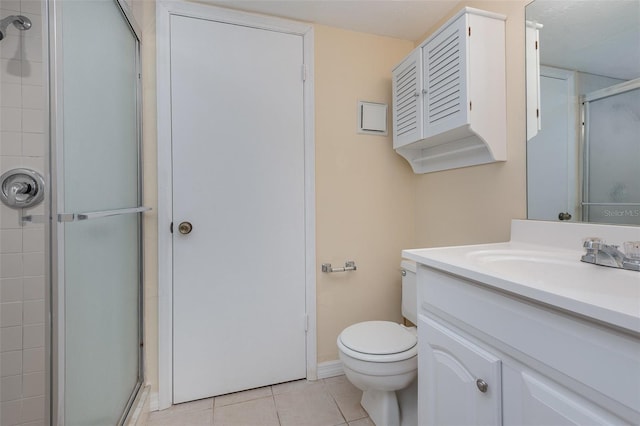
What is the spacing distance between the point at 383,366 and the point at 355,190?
1.01m

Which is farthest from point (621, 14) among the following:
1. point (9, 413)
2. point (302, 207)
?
point (9, 413)

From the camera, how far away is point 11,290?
119cm

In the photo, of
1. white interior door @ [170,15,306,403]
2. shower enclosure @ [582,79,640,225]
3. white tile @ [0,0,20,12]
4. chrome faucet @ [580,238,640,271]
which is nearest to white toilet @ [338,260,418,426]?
white interior door @ [170,15,306,403]

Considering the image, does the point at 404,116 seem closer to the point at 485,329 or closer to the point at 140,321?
the point at 485,329

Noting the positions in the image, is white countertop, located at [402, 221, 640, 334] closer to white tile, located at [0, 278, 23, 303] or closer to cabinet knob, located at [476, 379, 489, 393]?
cabinet knob, located at [476, 379, 489, 393]

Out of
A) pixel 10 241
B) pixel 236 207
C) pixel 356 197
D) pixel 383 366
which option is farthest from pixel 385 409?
pixel 10 241

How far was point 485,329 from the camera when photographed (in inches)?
29.1

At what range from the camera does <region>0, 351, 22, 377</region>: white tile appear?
3.87 ft

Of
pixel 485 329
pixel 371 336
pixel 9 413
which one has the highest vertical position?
pixel 485 329

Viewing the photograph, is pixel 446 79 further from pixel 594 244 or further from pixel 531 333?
pixel 531 333

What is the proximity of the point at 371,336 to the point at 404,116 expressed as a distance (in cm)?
120

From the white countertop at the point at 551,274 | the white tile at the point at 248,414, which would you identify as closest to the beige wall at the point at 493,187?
the white countertop at the point at 551,274

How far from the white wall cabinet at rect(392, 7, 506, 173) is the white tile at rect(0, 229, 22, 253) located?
1.86 metres

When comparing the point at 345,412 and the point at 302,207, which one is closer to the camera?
the point at 345,412
